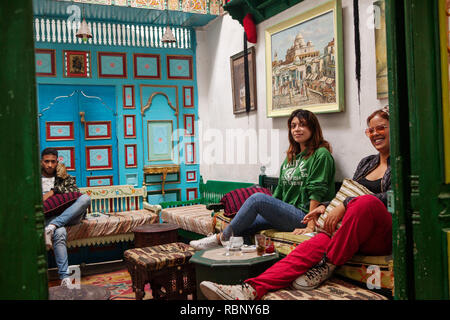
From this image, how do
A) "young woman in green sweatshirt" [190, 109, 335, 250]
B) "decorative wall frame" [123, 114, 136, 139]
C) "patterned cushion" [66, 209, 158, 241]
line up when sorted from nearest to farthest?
1. "young woman in green sweatshirt" [190, 109, 335, 250]
2. "patterned cushion" [66, 209, 158, 241]
3. "decorative wall frame" [123, 114, 136, 139]

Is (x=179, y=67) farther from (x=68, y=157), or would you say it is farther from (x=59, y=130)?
(x=68, y=157)

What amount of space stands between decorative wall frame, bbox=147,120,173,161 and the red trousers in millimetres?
4053

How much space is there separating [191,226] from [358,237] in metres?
2.86

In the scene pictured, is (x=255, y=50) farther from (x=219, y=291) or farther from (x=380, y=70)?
(x=219, y=291)

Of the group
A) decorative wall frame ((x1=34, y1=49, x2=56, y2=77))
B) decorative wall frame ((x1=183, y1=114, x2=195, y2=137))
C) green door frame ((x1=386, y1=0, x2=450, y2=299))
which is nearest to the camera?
green door frame ((x1=386, y1=0, x2=450, y2=299))

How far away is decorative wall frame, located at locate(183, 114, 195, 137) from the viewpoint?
652 centimetres

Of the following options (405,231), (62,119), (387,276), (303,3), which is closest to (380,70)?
(303,3)

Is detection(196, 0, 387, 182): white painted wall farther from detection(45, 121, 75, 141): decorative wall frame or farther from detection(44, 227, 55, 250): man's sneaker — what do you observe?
detection(44, 227, 55, 250): man's sneaker

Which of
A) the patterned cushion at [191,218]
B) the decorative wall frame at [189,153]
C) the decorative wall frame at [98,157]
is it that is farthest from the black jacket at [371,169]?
the decorative wall frame at [98,157]

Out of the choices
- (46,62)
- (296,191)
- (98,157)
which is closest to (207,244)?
(296,191)

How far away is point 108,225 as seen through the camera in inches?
200

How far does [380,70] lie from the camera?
3.42 metres

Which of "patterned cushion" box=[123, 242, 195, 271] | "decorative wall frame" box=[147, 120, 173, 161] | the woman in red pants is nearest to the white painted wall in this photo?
"decorative wall frame" box=[147, 120, 173, 161]

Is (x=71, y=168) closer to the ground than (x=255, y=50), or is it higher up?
closer to the ground
